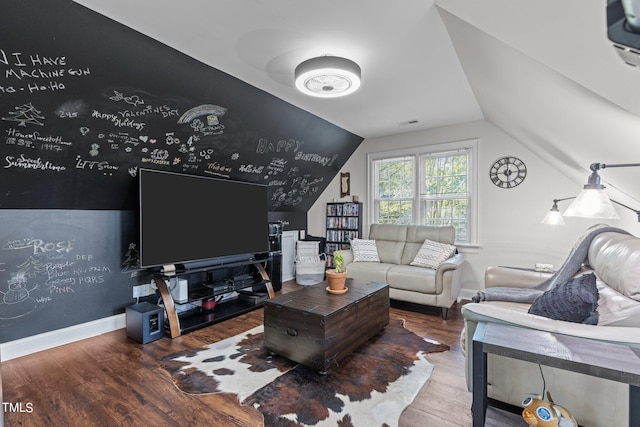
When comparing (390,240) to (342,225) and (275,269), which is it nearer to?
(342,225)

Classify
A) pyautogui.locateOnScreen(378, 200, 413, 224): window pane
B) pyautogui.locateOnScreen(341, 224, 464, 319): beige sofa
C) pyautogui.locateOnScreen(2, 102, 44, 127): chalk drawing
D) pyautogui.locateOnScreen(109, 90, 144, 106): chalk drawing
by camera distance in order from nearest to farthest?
1. pyautogui.locateOnScreen(2, 102, 44, 127): chalk drawing
2. pyautogui.locateOnScreen(109, 90, 144, 106): chalk drawing
3. pyautogui.locateOnScreen(341, 224, 464, 319): beige sofa
4. pyautogui.locateOnScreen(378, 200, 413, 224): window pane

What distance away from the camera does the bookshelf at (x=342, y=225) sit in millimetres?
5117

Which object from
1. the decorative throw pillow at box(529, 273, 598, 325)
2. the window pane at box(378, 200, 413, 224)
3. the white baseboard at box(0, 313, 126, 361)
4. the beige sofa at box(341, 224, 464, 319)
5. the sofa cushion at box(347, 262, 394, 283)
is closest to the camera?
the decorative throw pillow at box(529, 273, 598, 325)

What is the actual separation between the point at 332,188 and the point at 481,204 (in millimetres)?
2422

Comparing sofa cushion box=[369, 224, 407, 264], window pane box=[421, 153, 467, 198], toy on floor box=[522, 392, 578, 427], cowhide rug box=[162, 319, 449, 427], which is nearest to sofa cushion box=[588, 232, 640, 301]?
toy on floor box=[522, 392, 578, 427]

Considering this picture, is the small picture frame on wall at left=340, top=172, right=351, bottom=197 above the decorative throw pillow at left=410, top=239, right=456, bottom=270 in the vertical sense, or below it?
above

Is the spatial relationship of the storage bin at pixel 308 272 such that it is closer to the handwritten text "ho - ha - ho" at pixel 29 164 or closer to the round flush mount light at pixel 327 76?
the round flush mount light at pixel 327 76

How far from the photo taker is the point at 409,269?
12.3ft

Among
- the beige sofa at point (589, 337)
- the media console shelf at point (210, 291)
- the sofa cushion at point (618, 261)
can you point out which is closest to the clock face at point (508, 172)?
the sofa cushion at point (618, 261)

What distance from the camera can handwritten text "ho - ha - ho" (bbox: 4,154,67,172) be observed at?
2.32 meters

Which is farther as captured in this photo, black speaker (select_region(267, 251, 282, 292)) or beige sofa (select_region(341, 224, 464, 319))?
black speaker (select_region(267, 251, 282, 292))

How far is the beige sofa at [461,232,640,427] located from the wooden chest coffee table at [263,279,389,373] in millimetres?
920

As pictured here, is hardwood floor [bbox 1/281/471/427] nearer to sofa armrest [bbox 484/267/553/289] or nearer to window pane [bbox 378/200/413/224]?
sofa armrest [bbox 484/267/553/289]

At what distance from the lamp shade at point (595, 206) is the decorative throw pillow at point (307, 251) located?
3.86m
